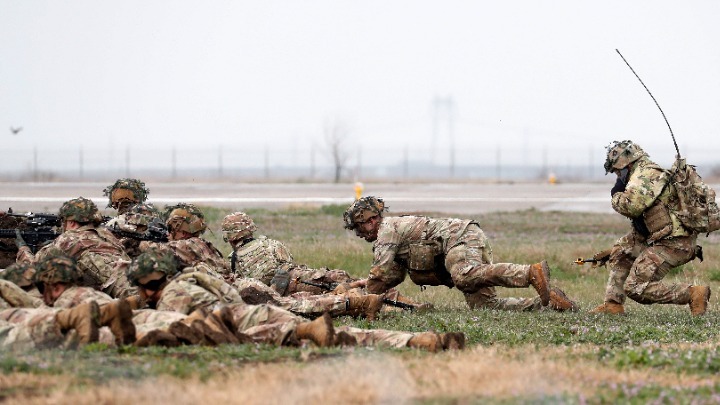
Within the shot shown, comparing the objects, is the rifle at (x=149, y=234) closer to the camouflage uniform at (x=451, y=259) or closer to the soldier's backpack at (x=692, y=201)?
the camouflage uniform at (x=451, y=259)

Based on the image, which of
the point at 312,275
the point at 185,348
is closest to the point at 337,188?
the point at 312,275

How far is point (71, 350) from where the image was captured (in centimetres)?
973

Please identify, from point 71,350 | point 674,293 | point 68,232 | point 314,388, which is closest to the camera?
point 314,388

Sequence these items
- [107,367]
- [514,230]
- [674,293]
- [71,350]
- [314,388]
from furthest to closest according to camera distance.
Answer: [514,230]
[674,293]
[71,350]
[107,367]
[314,388]

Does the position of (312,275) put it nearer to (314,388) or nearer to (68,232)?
(68,232)

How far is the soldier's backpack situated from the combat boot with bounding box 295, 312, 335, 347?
5641 millimetres

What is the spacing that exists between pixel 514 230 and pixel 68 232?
17.6 m

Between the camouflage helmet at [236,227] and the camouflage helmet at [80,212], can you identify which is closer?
the camouflage helmet at [80,212]

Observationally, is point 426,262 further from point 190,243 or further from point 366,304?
point 190,243

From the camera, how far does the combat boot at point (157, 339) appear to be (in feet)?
32.5

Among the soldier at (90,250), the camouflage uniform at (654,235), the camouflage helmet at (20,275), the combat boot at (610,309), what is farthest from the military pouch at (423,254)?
the camouflage helmet at (20,275)

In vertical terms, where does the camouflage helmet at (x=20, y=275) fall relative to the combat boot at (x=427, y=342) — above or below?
above

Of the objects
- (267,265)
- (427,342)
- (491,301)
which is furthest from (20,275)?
(491,301)

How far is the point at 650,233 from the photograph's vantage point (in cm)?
1447
